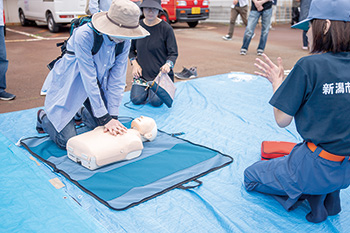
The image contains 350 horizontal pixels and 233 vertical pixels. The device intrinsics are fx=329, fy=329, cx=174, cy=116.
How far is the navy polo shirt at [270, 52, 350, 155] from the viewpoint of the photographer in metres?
1.54

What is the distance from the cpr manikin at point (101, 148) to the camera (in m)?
2.25

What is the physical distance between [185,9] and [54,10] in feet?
13.6

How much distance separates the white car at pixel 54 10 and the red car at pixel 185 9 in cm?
290

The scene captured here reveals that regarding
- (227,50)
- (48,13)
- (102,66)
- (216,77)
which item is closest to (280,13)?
(227,50)

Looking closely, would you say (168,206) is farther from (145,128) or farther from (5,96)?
(5,96)

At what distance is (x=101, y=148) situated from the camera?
7.41 feet

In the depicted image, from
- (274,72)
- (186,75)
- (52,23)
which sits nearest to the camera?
(274,72)

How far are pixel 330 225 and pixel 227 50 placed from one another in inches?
241

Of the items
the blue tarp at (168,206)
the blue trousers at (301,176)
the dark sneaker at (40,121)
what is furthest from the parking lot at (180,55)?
the blue trousers at (301,176)

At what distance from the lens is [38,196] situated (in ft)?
6.47

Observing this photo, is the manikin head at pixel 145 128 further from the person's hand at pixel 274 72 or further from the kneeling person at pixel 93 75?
the person's hand at pixel 274 72

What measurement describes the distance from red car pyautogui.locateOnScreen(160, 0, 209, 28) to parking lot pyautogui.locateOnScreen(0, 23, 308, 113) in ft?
1.93

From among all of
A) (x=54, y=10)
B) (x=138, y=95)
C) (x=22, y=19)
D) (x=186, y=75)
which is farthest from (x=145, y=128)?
(x=22, y=19)

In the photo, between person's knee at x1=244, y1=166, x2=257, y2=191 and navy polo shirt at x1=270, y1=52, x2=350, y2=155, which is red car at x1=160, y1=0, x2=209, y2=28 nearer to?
person's knee at x1=244, y1=166, x2=257, y2=191
